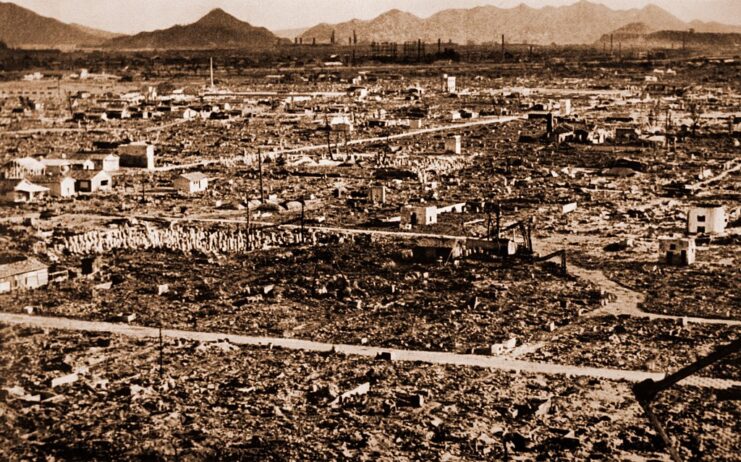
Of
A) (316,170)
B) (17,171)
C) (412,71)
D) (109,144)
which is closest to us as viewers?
(17,171)

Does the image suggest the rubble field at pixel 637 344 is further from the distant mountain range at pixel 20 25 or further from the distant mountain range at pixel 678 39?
the distant mountain range at pixel 678 39

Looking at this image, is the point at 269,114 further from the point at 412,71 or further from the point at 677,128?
the point at 412,71

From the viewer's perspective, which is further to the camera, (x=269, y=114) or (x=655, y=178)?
(x=269, y=114)

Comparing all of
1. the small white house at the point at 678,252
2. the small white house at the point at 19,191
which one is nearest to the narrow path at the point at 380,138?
the small white house at the point at 19,191

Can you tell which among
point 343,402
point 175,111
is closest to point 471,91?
point 175,111

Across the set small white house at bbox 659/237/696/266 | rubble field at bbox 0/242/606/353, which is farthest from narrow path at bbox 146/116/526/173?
small white house at bbox 659/237/696/266

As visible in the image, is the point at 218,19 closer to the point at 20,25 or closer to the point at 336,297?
the point at 20,25
